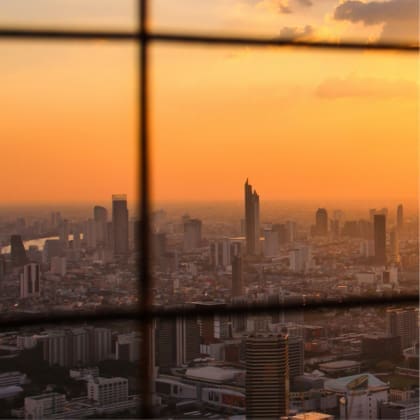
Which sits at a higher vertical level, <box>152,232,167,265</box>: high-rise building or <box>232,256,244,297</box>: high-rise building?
<box>152,232,167,265</box>: high-rise building

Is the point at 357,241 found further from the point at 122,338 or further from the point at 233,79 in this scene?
the point at 122,338

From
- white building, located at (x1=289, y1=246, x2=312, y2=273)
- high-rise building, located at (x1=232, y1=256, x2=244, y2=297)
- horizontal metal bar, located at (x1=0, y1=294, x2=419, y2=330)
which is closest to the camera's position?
horizontal metal bar, located at (x1=0, y1=294, x2=419, y2=330)

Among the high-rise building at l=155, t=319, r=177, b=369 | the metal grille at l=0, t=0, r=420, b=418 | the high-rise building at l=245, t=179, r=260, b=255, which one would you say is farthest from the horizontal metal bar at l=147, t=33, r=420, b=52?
the high-rise building at l=155, t=319, r=177, b=369

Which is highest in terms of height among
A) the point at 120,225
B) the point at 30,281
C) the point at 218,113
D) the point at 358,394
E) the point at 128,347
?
the point at 218,113

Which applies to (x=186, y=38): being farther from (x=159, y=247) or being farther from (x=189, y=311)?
(x=189, y=311)

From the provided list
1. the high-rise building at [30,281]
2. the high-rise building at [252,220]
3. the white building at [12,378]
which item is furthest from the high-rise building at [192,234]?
the white building at [12,378]

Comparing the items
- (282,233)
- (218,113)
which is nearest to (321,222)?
(282,233)

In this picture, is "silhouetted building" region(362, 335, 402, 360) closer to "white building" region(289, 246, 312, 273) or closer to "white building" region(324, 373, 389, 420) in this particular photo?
"white building" region(324, 373, 389, 420)

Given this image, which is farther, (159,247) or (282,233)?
(282,233)
